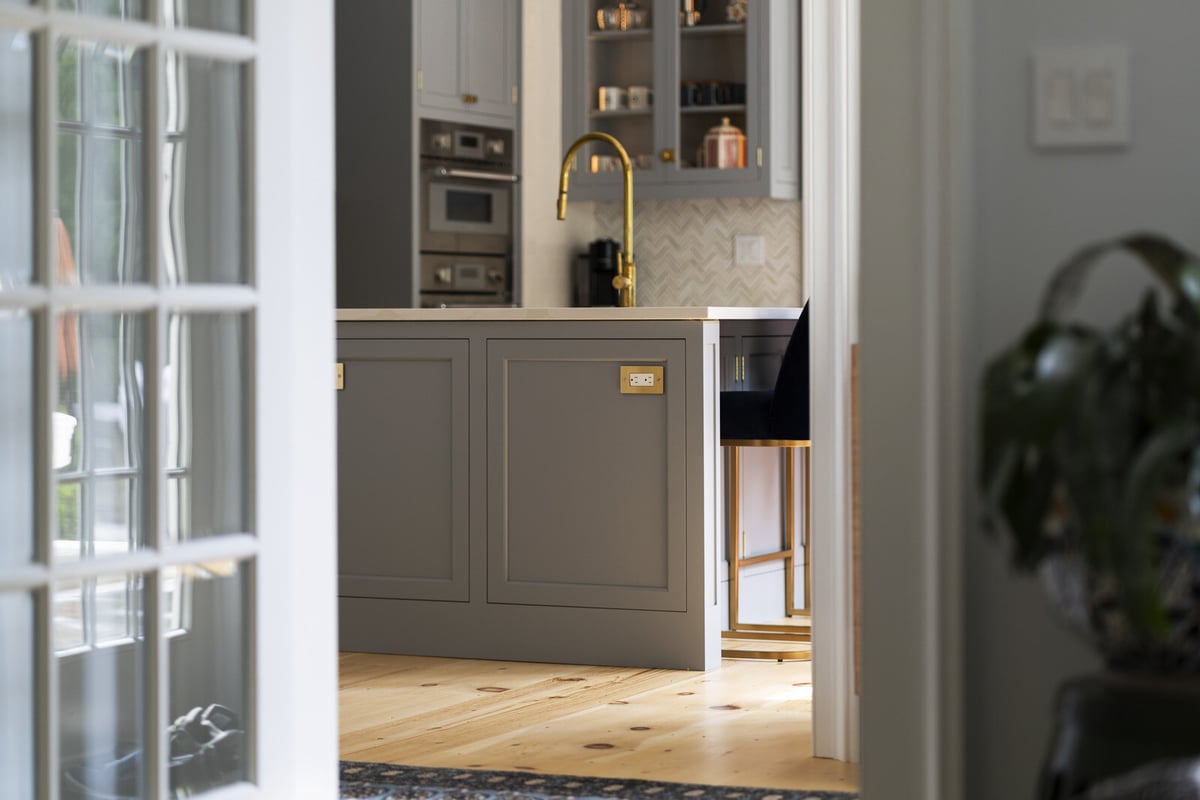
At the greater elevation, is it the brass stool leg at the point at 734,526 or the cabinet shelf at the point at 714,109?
the cabinet shelf at the point at 714,109

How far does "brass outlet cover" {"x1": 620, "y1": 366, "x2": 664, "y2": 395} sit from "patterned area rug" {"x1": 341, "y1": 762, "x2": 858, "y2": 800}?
139 cm

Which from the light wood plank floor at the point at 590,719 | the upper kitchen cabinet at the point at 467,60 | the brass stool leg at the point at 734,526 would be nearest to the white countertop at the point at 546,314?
the brass stool leg at the point at 734,526

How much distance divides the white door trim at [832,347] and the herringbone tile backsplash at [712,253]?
3.09 metres

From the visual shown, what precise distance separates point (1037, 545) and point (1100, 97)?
61 cm

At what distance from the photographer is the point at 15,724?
6.32ft

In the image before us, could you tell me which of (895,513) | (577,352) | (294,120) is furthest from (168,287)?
(577,352)

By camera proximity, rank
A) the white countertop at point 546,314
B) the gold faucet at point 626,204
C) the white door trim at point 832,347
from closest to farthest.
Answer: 1. the white door trim at point 832,347
2. the white countertop at point 546,314
3. the gold faucet at point 626,204

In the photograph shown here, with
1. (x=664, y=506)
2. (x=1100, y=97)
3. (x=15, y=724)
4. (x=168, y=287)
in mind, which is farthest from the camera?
(x=664, y=506)

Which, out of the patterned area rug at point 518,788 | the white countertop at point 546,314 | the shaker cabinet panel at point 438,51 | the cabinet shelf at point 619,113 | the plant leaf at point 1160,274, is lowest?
the patterned area rug at point 518,788

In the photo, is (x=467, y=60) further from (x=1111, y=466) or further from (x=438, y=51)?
(x=1111, y=466)

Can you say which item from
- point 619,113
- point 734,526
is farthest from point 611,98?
point 734,526

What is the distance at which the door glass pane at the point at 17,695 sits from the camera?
1914 millimetres

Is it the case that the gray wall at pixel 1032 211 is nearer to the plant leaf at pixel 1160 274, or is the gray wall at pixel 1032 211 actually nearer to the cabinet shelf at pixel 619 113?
the plant leaf at pixel 1160 274

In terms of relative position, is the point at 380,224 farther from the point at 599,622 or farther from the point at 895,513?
the point at 895,513
